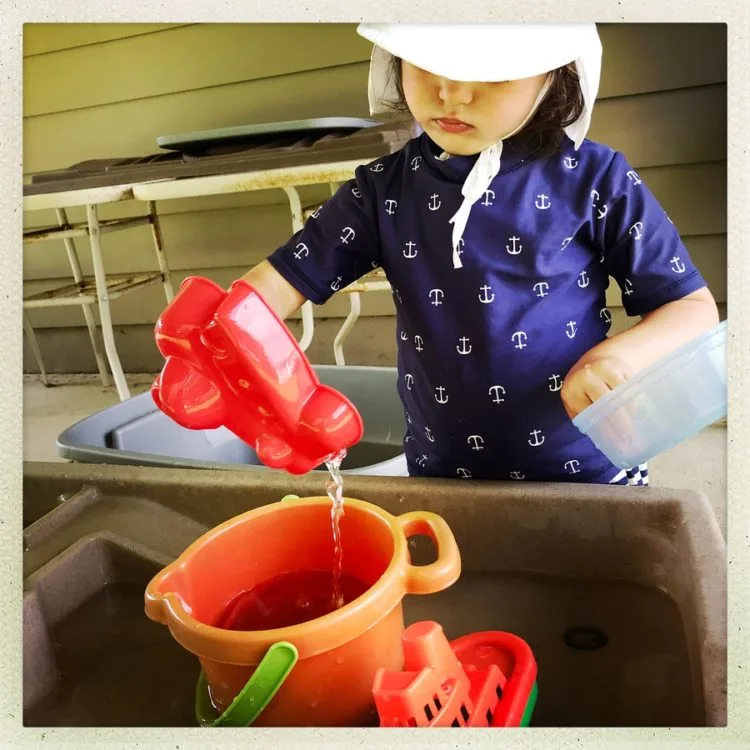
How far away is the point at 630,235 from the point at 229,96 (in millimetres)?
341

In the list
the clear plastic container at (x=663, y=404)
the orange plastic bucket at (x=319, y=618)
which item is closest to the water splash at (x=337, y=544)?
the orange plastic bucket at (x=319, y=618)

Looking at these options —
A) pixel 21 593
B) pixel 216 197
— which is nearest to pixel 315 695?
pixel 21 593

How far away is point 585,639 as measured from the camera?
0.40 meters

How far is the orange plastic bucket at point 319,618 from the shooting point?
29 cm

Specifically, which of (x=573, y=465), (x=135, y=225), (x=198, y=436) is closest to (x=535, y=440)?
(x=573, y=465)

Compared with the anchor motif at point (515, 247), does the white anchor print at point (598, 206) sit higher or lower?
higher

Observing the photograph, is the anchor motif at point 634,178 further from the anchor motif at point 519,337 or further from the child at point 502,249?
the anchor motif at point 519,337

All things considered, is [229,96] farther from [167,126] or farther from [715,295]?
[715,295]

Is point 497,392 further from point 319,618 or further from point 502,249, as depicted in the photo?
point 319,618

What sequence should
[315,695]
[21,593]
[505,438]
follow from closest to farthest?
[315,695] → [21,593] → [505,438]

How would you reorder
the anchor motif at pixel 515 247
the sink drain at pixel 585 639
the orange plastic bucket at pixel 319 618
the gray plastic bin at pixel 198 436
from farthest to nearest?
1. the gray plastic bin at pixel 198 436
2. the anchor motif at pixel 515 247
3. the sink drain at pixel 585 639
4. the orange plastic bucket at pixel 319 618

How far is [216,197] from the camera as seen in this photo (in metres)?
0.63

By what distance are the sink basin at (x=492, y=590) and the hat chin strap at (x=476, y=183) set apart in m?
0.18

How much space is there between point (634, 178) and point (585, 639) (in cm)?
31
